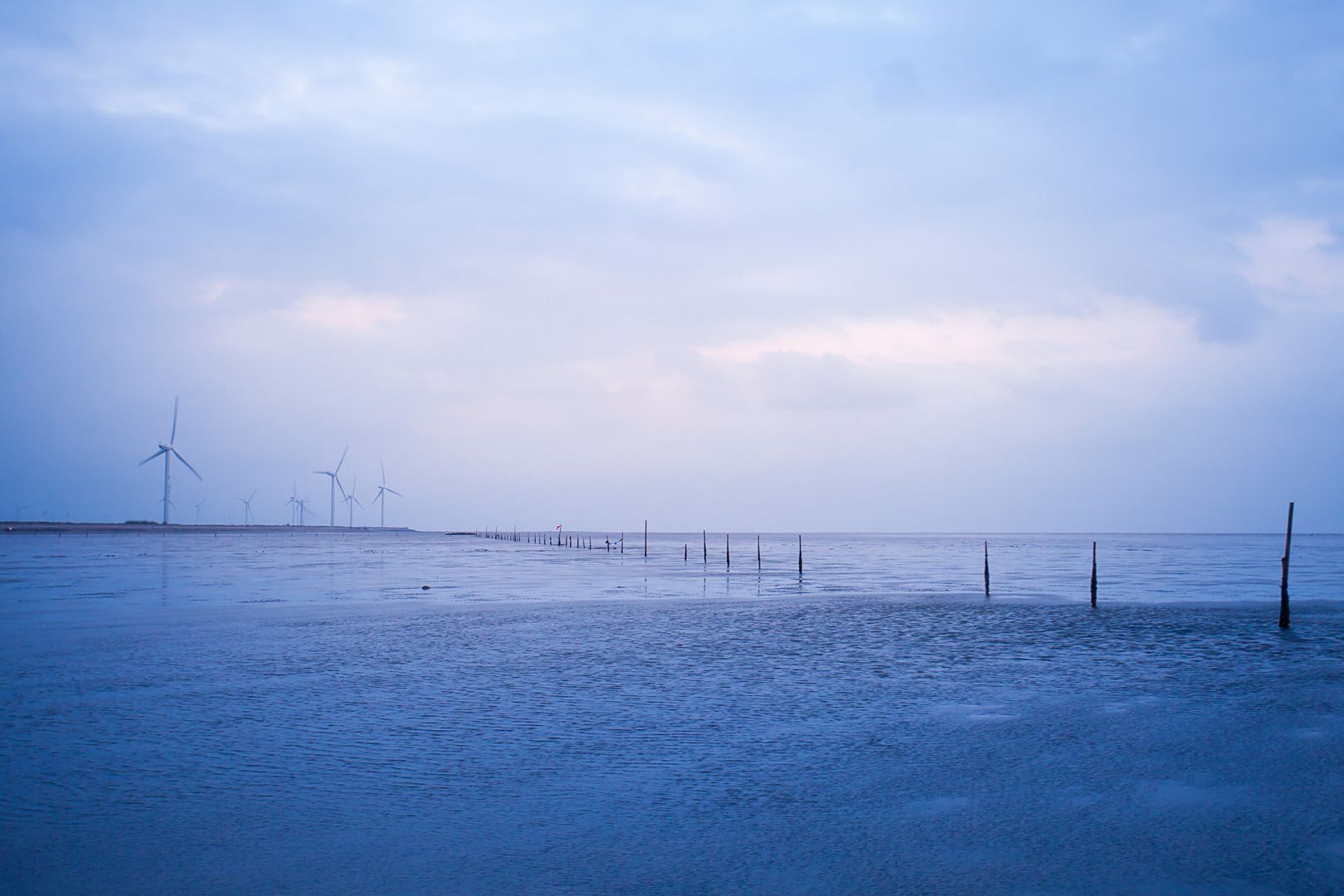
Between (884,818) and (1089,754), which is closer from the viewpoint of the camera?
(884,818)

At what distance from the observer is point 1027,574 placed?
6059cm

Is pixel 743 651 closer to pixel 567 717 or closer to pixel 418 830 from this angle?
pixel 567 717

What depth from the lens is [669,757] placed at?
41.4 ft

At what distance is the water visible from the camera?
8.66 meters

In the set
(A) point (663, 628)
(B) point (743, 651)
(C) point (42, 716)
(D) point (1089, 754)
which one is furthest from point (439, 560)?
(D) point (1089, 754)

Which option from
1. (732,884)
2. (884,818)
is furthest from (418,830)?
(884,818)

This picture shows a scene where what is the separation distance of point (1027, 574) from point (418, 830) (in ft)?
189

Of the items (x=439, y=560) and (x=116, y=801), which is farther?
(x=439, y=560)

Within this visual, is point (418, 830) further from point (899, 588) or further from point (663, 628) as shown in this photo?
point (899, 588)

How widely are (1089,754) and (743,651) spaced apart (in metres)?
11.1

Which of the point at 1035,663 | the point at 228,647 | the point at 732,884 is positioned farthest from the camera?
the point at 228,647

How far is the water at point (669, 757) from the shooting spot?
8.66m

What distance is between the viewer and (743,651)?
75.5ft

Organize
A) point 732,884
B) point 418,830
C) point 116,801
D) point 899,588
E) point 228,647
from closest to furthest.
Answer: point 732,884
point 418,830
point 116,801
point 228,647
point 899,588
